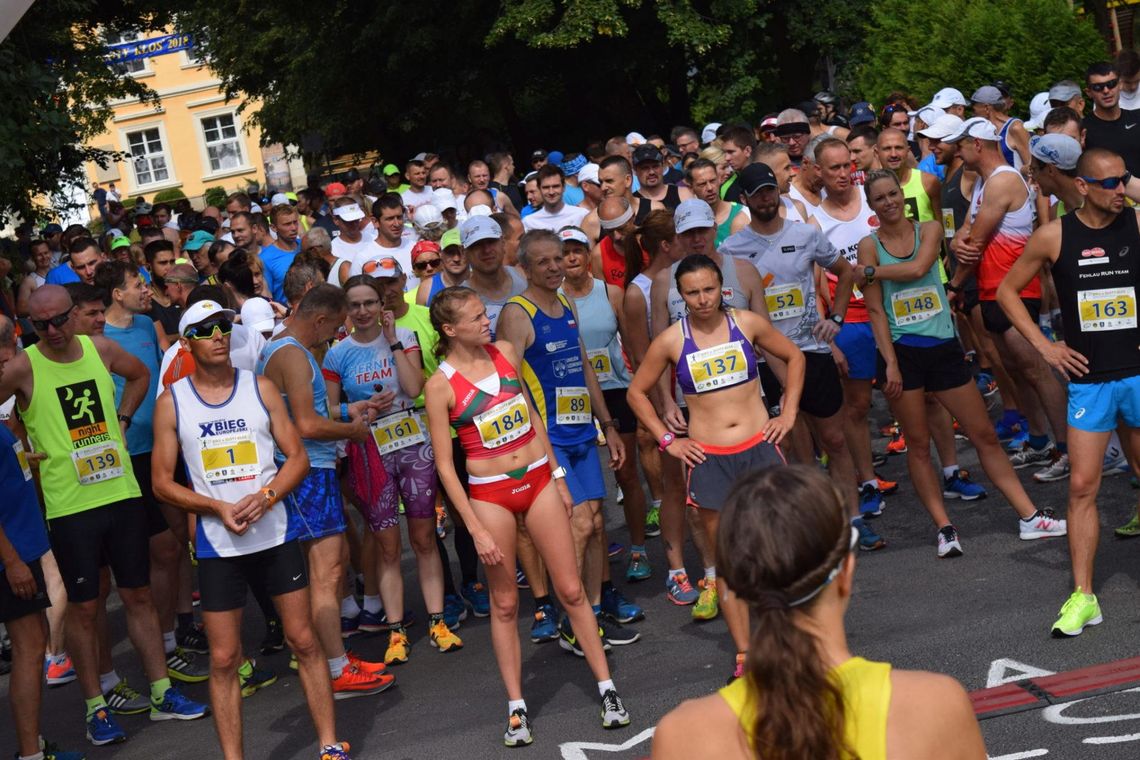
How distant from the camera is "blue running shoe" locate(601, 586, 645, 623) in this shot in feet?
26.6

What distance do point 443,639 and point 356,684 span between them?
0.69 m

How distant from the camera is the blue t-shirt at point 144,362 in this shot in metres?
8.55

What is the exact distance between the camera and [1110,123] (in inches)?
432

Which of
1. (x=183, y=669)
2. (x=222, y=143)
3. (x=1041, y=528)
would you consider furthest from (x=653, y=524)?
(x=222, y=143)

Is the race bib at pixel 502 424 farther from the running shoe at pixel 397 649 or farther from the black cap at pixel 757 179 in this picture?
the black cap at pixel 757 179

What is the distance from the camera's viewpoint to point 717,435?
6.96 metres

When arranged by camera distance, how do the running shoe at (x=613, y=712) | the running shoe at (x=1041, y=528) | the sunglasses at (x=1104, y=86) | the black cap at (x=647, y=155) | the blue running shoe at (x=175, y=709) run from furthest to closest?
1. the black cap at (x=647, y=155)
2. the sunglasses at (x=1104, y=86)
3. the running shoe at (x=1041, y=528)
4. the blue running shoe at (x=175, y=709)
5. the running shoe at (x=613, y=712)

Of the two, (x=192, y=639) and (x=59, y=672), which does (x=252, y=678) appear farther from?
(x=59, y=672)

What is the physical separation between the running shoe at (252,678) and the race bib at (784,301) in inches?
130

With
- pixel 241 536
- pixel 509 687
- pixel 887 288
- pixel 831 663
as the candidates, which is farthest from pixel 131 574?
pixel 831 663

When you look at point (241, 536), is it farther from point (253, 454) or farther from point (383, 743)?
point (383, 743)

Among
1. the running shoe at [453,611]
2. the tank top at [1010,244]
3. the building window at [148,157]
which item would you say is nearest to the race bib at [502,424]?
the running shoe at [453,611]

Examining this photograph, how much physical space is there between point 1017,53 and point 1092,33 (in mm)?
812

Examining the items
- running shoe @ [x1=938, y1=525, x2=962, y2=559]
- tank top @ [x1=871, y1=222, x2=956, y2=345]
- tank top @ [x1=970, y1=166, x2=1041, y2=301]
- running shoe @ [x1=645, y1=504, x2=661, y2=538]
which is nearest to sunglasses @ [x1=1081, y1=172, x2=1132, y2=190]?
tank top @ [x1=871, y1=222, x2=956, y2=345]
